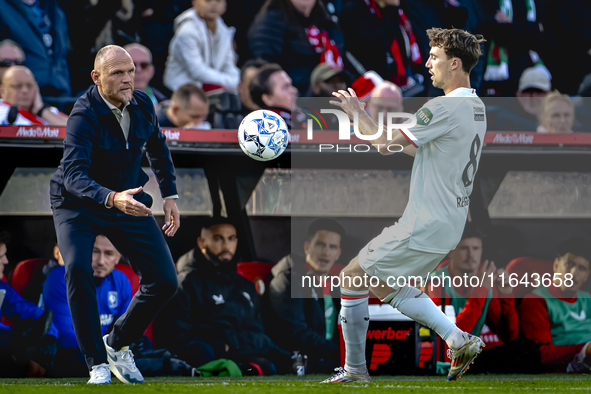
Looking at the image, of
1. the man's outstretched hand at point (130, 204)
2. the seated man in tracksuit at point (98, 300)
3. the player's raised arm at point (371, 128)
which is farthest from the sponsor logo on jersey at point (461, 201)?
the seated man in tracksuit at point (98, 300)

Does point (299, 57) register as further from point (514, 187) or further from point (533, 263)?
point (533, 263)

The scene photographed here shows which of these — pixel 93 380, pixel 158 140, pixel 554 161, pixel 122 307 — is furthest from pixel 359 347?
pixel 554 161

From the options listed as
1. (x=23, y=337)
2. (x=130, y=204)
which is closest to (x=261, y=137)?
(x=130, y=204)

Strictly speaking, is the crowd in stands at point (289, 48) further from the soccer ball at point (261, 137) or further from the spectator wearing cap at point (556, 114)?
the soccer ball at point (261, 137)

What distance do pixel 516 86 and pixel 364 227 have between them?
1731mm

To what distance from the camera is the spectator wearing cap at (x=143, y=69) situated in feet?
17.6

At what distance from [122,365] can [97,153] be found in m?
1.28

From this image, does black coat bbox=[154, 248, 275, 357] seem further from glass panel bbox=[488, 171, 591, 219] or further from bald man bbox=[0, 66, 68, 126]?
glass panel bbox=[488, 171, 591, 219]

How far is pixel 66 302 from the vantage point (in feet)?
17.6

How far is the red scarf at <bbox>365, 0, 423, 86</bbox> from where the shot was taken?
5.62m

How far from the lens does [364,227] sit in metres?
5.67

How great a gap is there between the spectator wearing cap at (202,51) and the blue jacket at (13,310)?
2024mm

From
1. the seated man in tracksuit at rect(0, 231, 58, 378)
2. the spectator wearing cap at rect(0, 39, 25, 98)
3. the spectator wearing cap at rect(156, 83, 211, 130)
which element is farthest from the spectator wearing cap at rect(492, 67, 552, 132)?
the seated man in tracksuit at rect(0, 231, 58, 378)

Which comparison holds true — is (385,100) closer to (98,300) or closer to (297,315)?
(297,315)
